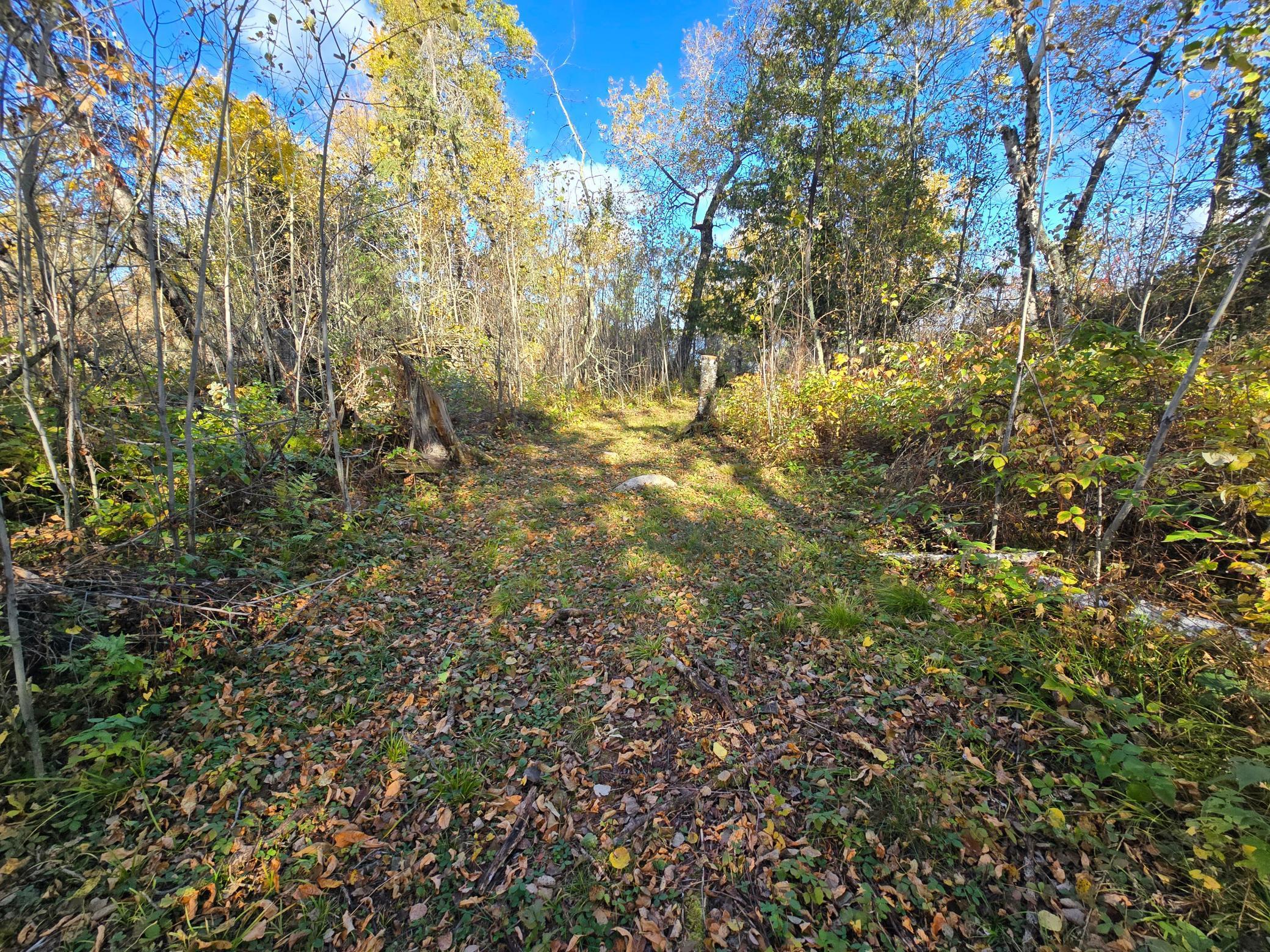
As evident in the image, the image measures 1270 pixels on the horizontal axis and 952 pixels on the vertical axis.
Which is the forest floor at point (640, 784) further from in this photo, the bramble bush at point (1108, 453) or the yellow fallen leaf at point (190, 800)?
the bramble bush at point (1108, 453)

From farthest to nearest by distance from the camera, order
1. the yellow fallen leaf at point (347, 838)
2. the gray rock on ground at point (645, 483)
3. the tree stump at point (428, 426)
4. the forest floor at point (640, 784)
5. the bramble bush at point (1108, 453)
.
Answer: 1. the tree stump at point (428, 426)
2. the gray rock on ground at point (645, 483)
3. the bramble bush at point (1108, 453)
4. the yellow fallen leaf at point (347, 838)
5. the forest floor at point (640, 784)

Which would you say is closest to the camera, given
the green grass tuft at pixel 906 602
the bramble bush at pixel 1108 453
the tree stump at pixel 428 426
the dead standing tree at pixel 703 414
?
the bramble bush at pixel 1108 453

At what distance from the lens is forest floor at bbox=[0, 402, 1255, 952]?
1802 millimetres

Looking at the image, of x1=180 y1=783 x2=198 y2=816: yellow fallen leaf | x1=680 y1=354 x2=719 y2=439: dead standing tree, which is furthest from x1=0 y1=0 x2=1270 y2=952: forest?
x1=680 y1=354 x2=719 y2=439: dead standing tree

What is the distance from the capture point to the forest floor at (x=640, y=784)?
1.80 m

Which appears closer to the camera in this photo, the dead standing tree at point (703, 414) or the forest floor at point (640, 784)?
the forest floor at point (640, 784)

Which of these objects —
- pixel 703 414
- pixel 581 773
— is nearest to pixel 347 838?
pixel 581 773

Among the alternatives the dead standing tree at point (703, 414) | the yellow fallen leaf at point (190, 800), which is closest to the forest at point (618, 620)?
the yellow fallen leaf at point (190, 800)

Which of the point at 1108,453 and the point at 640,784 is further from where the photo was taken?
the point at 1108,453

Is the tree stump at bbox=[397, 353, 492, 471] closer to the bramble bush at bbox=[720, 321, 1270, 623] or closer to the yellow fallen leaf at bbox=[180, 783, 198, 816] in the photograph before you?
the yellow fallen leaf at bbox=[180, 783, 198, 816]

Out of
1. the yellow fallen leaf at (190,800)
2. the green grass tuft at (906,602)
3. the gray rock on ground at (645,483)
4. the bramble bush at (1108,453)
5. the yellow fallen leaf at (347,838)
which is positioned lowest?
the yellow fallen leaf at (347,838)

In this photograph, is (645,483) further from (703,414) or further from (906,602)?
(906,602)

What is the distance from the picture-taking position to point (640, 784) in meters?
2.45

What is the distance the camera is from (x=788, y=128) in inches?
466
